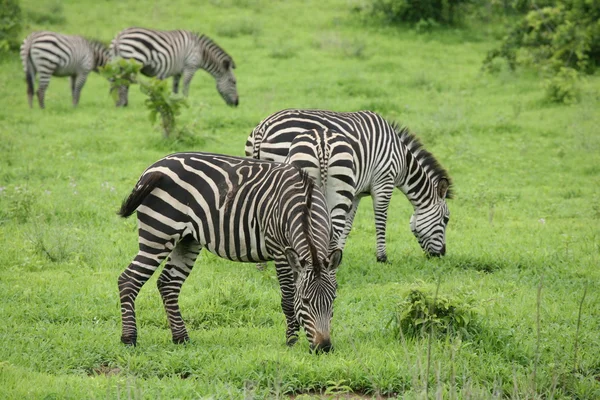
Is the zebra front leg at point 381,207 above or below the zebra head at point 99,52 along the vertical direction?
below

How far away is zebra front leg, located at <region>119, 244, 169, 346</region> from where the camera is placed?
6.96 meters

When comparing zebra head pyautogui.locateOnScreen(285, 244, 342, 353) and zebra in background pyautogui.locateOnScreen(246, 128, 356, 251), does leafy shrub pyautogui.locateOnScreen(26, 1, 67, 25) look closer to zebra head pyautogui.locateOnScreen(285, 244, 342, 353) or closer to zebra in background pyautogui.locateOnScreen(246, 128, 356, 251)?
zebra in background pyautogui.locateOnScreen(246, 128, 356, 251)

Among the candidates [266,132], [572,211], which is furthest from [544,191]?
[266,132]

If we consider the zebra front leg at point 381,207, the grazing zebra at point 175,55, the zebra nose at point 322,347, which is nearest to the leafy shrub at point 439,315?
the zebra nose at point 322,347

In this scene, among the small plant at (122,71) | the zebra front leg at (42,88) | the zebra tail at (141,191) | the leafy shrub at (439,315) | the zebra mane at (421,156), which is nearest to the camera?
the zebra tail at (141,191)

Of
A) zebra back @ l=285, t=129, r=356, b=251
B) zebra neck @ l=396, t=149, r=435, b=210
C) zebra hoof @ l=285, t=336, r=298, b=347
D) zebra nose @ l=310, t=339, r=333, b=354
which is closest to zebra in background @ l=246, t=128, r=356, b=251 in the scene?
zebra back @ l=285, t=129, r=356, b=251

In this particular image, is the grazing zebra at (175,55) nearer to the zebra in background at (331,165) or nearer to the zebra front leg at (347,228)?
the zebra front leg at (347,228)

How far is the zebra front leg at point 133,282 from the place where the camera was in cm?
696

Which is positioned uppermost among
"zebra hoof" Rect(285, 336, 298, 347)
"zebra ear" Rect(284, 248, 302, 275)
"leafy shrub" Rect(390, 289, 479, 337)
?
"zebra ear" Rect(284, 248, 302, 275)

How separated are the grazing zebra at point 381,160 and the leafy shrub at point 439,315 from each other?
2785mm

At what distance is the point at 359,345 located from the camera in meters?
6.89

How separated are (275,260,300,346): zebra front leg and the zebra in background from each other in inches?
78.5

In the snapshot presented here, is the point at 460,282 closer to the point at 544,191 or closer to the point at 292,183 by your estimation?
the point at 292,183

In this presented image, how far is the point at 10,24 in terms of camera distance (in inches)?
846
